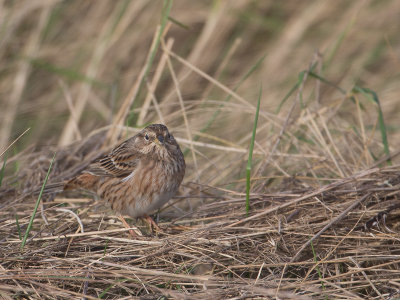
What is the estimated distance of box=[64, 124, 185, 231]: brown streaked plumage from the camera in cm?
479

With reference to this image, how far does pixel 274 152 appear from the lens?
17.8ft

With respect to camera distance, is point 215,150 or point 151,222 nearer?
point 151,222

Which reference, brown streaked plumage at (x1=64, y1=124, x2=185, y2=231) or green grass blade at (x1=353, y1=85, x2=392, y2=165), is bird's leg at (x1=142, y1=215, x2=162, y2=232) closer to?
brown streaked plumage at (x1=64, y1=124, x2=185, y2=231)

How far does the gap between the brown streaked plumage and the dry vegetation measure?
18 centimetres

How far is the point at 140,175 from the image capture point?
192 inches

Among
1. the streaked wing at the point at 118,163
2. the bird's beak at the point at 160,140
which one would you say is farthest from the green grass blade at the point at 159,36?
the bird's beak at the point at 160,140

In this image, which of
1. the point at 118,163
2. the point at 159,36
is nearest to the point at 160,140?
the point at 118,163

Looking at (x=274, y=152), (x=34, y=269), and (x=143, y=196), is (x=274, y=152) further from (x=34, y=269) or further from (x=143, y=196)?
(x=34, y=269)

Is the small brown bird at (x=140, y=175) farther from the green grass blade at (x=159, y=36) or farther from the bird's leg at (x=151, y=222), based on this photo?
the green grass blade at (x=159, y=36)

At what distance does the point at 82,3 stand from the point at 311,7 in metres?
3.27

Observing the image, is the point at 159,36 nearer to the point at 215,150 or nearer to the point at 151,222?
the point at 215,150

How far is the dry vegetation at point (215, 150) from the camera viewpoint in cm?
381

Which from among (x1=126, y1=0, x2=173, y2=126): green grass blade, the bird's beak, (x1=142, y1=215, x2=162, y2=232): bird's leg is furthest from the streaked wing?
(x1=126, y1=0, x2=173, y2=126): green grass blade

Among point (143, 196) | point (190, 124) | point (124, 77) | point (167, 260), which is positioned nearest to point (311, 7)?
point (124, 77)
